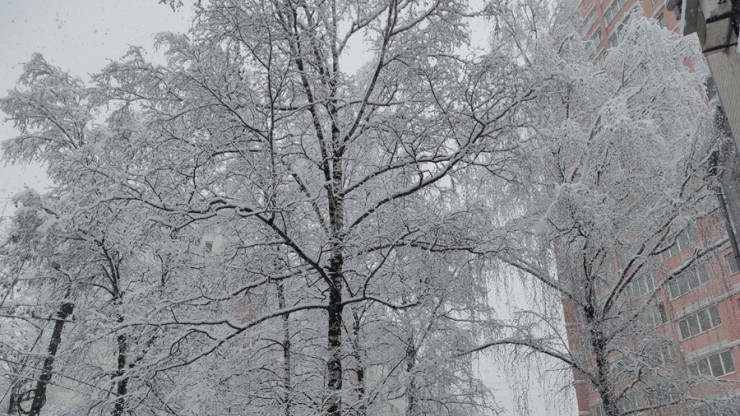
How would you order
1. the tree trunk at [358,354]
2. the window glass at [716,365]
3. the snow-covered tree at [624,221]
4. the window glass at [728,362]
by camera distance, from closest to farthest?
1. the tree trunk at [358,354]
2. the snow-covered tree at [624,221]
3. the window glass at [728,362]
4. the window glass at [716,365]

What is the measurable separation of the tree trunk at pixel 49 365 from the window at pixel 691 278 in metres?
11.1

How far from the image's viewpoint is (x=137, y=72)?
5.70 m

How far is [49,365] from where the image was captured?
10906 mm

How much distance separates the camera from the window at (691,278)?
791 cm

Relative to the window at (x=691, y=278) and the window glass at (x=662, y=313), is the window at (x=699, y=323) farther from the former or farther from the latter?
the window at (x=691, y=278)

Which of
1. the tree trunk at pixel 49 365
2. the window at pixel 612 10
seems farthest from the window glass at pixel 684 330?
the tree trunk at pixel 49 365

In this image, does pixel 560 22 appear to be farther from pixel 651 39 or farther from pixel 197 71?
pixel 197 71

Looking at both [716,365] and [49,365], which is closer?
[49,365]

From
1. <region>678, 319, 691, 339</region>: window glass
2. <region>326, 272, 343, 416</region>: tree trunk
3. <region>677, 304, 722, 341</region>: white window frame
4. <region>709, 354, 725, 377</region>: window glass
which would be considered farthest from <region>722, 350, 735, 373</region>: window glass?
<region>326, 272, 343, 416</region>: tree trunk

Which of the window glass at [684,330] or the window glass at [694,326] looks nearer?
the window glass at [684,330]

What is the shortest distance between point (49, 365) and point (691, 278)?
12401 millimetres

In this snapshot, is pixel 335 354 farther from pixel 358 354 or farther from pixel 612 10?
pixel 612 10

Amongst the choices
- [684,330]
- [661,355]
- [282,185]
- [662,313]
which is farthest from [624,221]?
[684,330]

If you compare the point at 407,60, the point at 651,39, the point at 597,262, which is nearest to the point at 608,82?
the point at 651,39
